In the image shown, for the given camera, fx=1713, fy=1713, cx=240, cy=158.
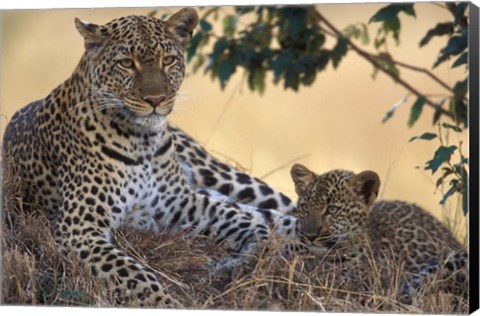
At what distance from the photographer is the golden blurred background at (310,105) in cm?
968

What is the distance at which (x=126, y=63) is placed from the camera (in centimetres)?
978

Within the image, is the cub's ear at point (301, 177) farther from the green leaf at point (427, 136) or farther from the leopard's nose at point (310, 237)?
the green leaf at point (427, 136)

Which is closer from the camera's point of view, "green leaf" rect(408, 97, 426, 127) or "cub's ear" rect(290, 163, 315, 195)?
"cub's ear" rect(290, 163, 315, 195)

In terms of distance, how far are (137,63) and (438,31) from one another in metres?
1.72

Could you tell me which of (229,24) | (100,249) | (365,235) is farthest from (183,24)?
(365,235)

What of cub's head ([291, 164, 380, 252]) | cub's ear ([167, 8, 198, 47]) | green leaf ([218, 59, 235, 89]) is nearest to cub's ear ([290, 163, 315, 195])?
cub's head ([291, 164, 380, 252])

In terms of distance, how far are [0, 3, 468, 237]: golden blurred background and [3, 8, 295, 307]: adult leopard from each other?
0.59 feet

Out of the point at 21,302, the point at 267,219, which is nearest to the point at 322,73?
the point at 267,219

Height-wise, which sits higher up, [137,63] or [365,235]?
[137,63]

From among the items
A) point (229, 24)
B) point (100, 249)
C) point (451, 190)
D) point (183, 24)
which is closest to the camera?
point (451, 190)

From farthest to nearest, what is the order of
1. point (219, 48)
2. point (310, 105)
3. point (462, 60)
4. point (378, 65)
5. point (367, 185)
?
1. point (219, 48)
2. point (310, 105)
3. point (378, 65)
4. point (367, 185)
5. point (462, 60)

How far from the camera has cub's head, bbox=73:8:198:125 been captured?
9.67 metres

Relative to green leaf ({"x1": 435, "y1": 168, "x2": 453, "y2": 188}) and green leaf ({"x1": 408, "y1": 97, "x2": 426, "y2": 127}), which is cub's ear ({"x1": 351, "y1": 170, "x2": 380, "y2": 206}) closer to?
green leaf ({"x1": 435, "y1": 168, "x2": 453, "y2": 188})

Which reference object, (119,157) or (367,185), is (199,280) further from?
(367,185)
